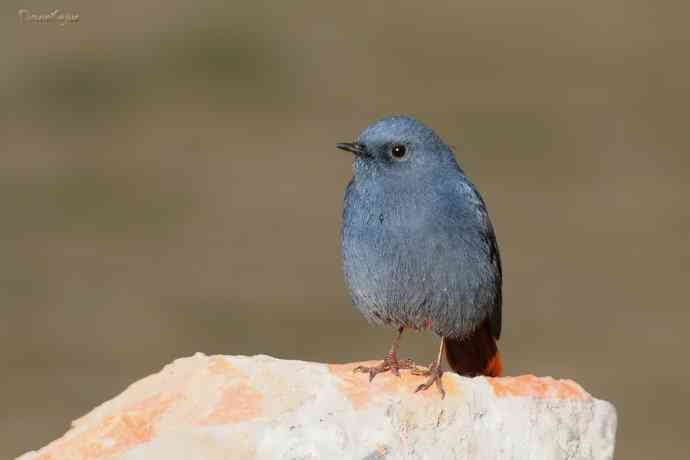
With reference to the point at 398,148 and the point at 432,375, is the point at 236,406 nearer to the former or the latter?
the point at 432,375

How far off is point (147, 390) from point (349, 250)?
1336 mm

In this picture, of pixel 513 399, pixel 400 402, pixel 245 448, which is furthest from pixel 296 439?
pixel 513 399

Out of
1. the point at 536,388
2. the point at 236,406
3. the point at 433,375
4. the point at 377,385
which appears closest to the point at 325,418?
the point at 236,406

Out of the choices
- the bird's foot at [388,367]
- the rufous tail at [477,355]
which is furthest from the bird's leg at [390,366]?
the rufous tail at [477,355]

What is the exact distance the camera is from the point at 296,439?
5430 mm

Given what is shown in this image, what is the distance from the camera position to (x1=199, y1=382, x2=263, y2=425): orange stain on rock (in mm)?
5539

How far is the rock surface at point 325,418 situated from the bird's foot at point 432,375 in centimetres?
3

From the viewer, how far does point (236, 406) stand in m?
5.63

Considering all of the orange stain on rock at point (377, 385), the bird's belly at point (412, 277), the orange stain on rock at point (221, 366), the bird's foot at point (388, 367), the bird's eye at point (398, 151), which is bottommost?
the orange stain on rock at point (377, 385)

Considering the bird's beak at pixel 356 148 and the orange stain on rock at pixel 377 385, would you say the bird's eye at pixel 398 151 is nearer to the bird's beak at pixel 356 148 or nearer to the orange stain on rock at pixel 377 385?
the bird's beak at pixel 356 148

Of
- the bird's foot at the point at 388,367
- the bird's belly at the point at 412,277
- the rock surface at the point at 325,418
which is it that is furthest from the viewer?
the bird's belly at the point at 412,277

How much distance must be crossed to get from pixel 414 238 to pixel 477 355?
1007 mm

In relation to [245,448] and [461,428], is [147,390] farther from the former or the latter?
[461,428]

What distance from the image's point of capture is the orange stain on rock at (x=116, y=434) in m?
5.58
